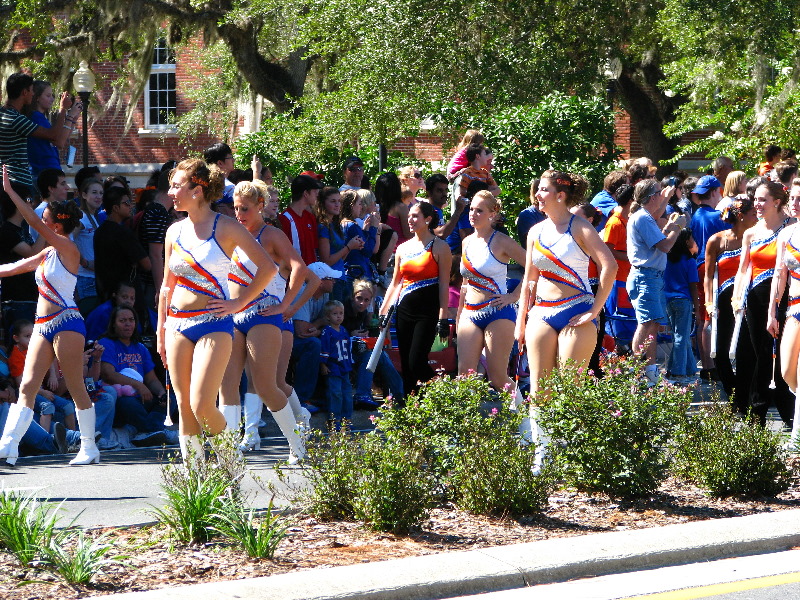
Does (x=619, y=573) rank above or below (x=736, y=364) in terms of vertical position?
below

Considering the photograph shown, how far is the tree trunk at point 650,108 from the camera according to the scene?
2750 centimetres

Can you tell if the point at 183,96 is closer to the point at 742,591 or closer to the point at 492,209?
the point at 492,209

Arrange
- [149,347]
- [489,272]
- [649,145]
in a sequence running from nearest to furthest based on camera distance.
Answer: [489,272] → [149,347] → [649,145]

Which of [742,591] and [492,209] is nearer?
[742,591]

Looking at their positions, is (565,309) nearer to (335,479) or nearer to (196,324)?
(335,479)

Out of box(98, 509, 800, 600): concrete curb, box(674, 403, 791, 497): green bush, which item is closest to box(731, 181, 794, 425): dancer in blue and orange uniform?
box(674, 403, 791, 497): green bush

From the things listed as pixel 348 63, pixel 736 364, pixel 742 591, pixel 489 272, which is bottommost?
pixel 742 591

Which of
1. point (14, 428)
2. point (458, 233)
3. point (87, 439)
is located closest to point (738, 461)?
point (87, 439)

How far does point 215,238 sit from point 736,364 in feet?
15.8

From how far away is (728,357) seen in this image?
10516 mm

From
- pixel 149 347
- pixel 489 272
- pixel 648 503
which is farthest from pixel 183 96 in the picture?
pixel 648 503

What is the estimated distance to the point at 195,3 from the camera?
22234 mm

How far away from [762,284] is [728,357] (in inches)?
39.0

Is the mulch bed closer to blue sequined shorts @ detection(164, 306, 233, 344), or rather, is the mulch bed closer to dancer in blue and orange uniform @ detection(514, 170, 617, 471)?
dancer in blue and orange uniform @ detection(514, 170, 617, 471)
